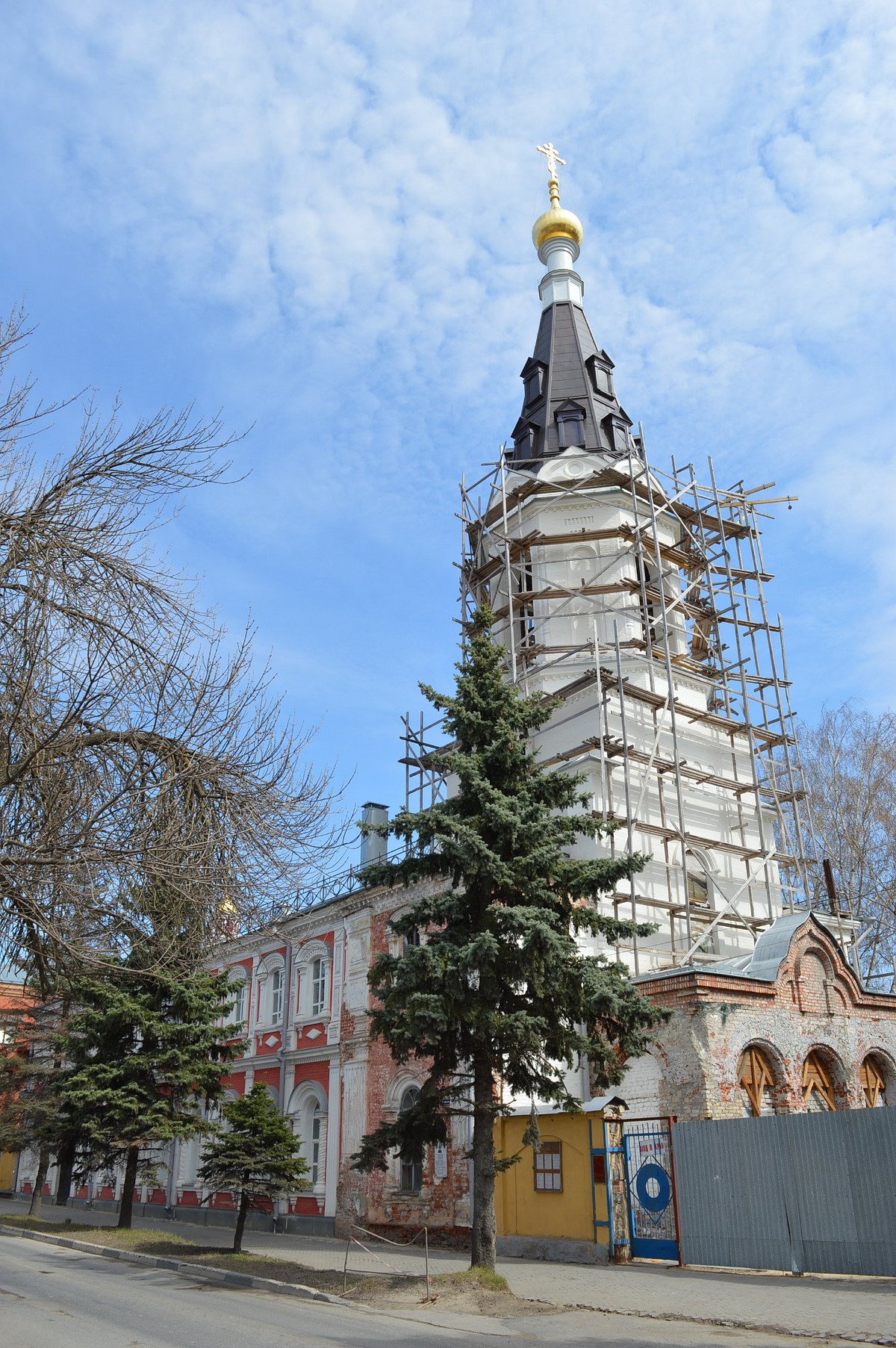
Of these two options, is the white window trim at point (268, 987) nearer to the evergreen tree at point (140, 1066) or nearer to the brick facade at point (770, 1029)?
the evergreen tree at point (140, 1066)

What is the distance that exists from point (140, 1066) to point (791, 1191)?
12.1 metres

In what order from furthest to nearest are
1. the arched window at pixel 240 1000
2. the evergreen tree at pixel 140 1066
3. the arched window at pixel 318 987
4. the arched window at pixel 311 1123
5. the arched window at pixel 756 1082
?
the arched window at pixel 240 1000 < the arched window at pixel 318 987 < the arched window at pixel 311 1123 < the evergreen tree at pixel 140 1066 < the arched window at pixel 756 1082

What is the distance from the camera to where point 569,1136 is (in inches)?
650

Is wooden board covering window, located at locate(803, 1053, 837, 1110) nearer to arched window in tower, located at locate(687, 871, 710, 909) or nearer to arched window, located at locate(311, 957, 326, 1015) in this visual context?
arched window in tower, located at locate(687, 871, 710, 909)

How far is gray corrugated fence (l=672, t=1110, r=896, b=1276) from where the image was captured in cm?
1290

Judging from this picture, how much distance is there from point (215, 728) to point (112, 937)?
1712 millimetres

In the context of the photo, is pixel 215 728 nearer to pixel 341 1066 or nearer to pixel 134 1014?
pixel 134 1014

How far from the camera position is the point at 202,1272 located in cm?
1547

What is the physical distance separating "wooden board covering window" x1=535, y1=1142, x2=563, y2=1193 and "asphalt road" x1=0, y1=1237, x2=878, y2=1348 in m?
4.93

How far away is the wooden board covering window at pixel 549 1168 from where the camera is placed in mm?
16625

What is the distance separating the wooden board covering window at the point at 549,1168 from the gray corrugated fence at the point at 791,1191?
2.31 metres

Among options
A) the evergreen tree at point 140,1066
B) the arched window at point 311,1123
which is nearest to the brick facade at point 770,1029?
the evergreen tree at point 140,1066

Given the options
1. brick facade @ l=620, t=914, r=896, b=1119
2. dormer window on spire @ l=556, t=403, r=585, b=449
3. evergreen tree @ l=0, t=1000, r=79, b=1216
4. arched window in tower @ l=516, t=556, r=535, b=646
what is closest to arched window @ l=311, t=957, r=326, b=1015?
evergreen tree @ l=0, t=1000, r=79, b=1216

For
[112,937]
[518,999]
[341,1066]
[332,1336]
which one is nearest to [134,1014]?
[341,1066]
